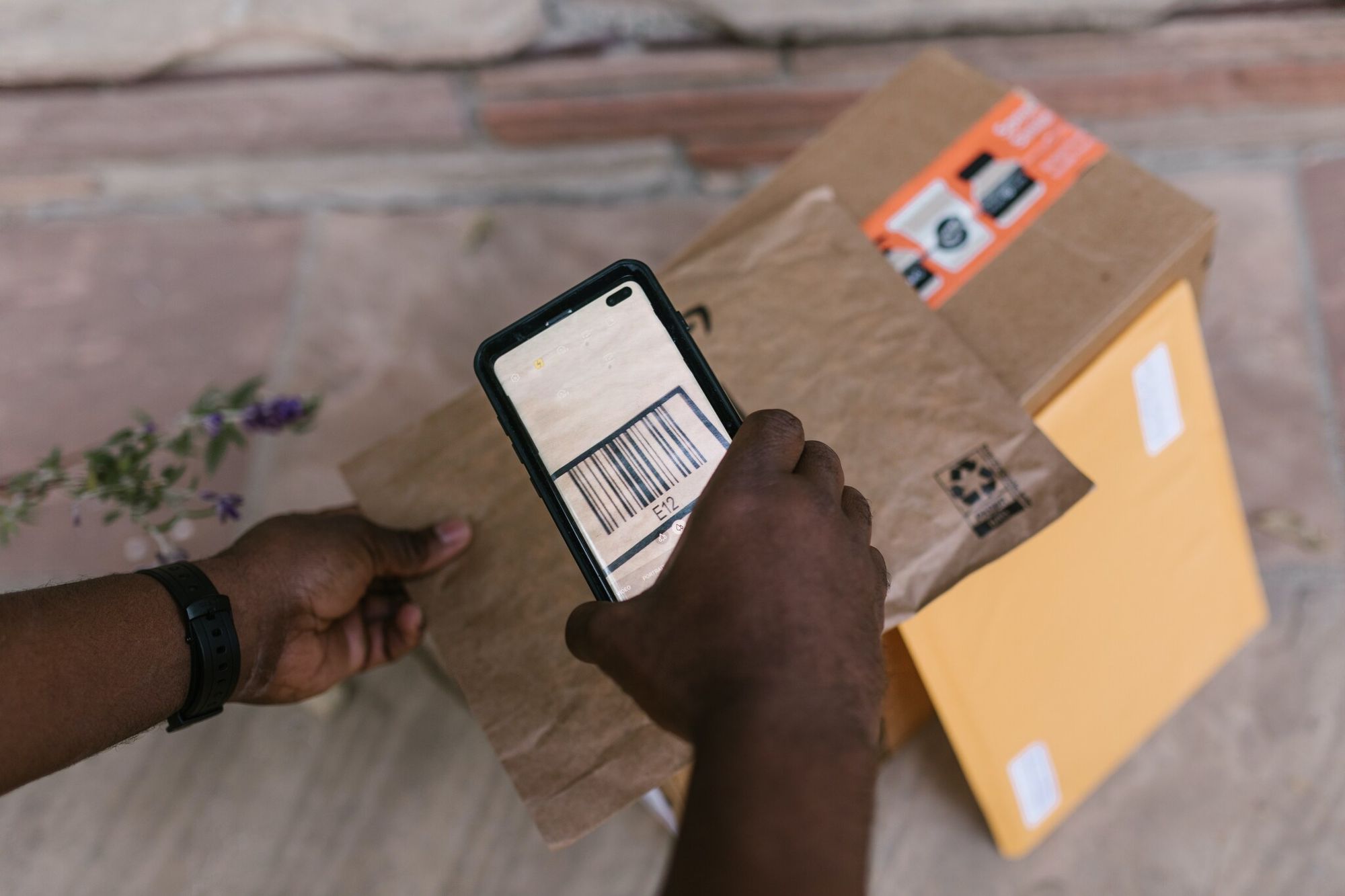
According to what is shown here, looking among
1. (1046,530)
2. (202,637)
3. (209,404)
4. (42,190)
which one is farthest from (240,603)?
(42,190)

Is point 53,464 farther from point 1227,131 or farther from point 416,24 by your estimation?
point 1227,131

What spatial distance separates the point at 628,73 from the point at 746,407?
0.79 meters

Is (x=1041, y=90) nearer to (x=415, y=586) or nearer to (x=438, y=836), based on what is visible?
(x=415, y=586)

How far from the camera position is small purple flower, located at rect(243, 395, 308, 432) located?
803 mm

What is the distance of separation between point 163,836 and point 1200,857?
3.74 ft

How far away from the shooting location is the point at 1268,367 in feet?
3.59

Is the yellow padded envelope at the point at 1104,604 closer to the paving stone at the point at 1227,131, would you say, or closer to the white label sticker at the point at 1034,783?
the white label sticker at the point at 1034,783

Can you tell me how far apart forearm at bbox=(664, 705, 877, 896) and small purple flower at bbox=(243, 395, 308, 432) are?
0.56 m

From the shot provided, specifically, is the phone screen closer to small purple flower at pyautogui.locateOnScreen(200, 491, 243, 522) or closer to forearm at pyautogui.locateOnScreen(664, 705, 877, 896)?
forearm at pyautogui.locateOnScreen(664, 705, 877, 896)

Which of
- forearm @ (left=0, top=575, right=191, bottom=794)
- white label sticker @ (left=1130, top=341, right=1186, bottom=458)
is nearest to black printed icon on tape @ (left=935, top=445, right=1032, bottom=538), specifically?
white label sticker @ (left=1130, top=341, right=1186, bottom=458)

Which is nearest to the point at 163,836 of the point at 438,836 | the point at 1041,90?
the point at 438,836

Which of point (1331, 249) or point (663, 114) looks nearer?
point (1331, 249)

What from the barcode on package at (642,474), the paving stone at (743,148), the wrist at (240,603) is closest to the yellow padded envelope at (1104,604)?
the barcode on package at (642,474)

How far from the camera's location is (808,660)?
424 mm
